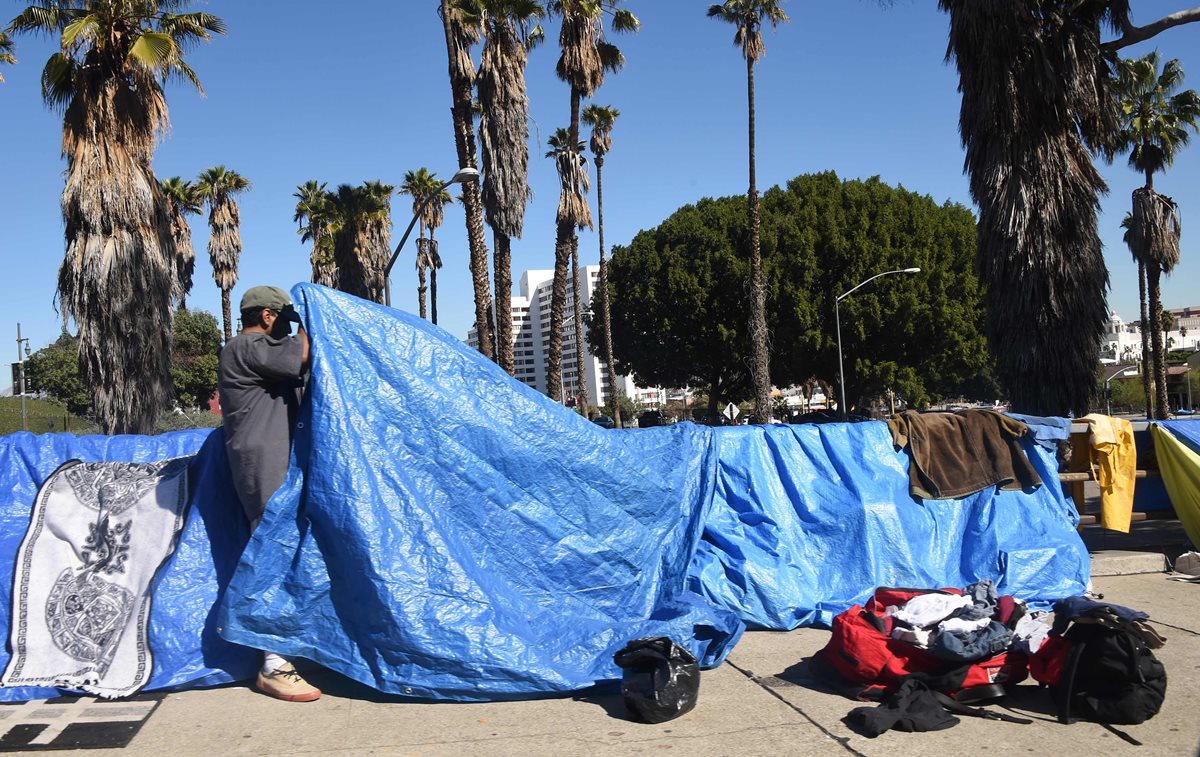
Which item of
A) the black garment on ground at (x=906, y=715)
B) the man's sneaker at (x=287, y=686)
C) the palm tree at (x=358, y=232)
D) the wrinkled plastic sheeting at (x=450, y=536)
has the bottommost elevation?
the black garment on ground at (x=906, y=715)

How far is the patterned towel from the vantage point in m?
4.77

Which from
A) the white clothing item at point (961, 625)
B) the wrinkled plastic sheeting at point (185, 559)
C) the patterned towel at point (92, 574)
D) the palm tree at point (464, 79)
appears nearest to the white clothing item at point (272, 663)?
the wrinkled plastic sheeting at point (185, 559)

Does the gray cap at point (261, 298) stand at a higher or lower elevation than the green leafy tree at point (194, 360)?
lower

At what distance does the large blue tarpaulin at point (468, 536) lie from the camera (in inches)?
183

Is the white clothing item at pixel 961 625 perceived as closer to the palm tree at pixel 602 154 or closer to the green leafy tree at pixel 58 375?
the palm tree at pixel 602 154

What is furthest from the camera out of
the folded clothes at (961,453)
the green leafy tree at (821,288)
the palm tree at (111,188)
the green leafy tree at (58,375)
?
the green leafy tree at (58,375)

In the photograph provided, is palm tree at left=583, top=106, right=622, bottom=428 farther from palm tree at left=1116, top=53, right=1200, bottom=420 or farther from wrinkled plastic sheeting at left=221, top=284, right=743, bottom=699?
wrinkled plastic sheeting at left=221, top=284, right=743, bottom=699

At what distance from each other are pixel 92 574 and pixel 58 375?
59.5 metres

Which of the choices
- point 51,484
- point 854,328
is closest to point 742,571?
point 51,484

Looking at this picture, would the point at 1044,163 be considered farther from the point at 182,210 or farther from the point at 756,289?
the point at 182,210

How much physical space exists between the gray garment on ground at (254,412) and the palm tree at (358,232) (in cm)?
3275

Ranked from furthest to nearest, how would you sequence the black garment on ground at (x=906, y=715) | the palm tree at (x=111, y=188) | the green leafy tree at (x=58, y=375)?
the green leafy tree at (x=58, y=375) → the palm tree at (x=111, y=188) → the black garment on ground at (x=906, y=715)

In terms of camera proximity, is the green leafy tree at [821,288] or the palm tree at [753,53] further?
the green leafy tree at [821,288]

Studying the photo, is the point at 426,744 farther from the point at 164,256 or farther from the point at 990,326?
the point at 164,256
